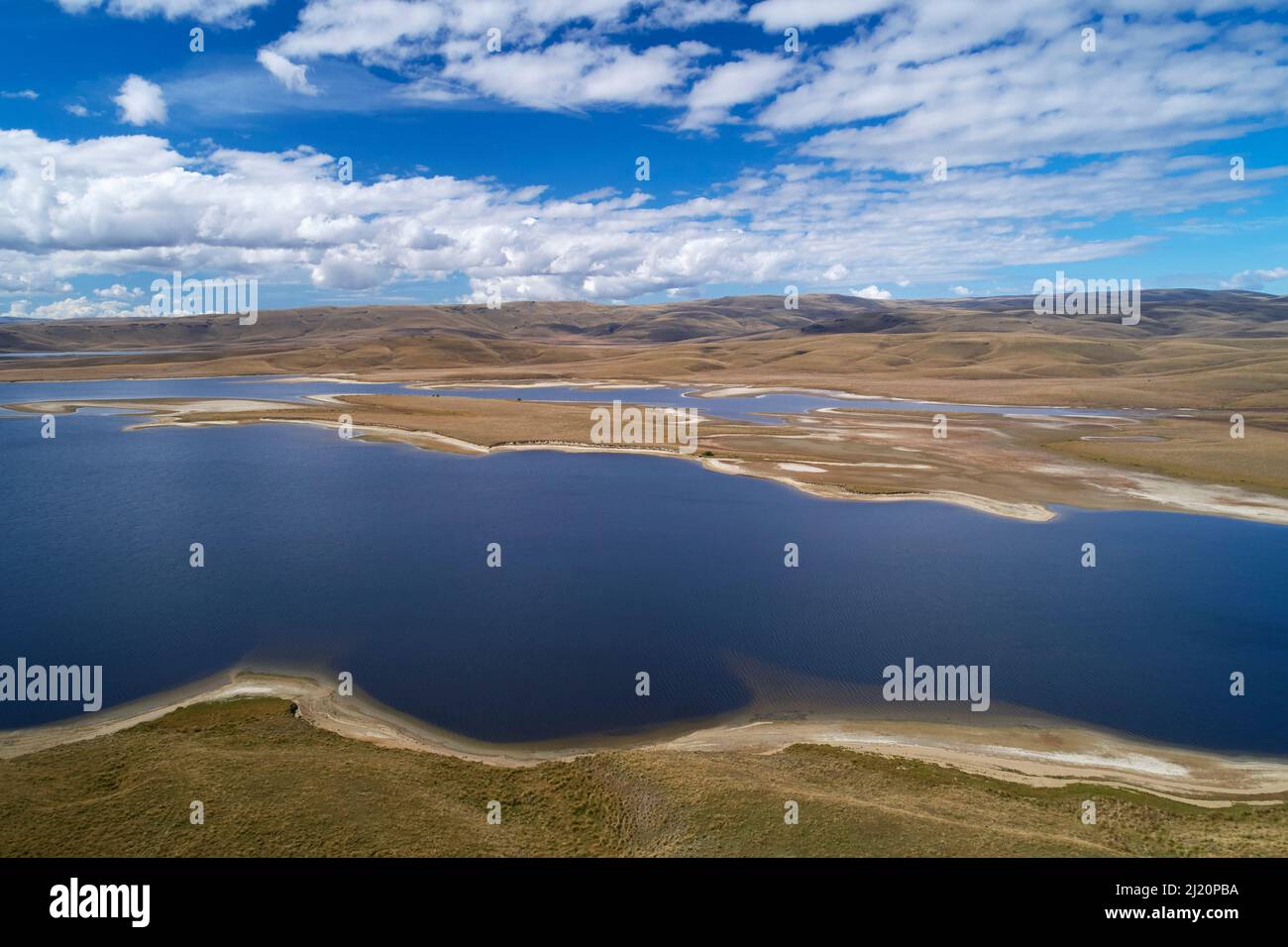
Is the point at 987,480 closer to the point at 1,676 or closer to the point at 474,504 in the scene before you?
the point at 474,504

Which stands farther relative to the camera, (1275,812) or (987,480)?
(987,480)

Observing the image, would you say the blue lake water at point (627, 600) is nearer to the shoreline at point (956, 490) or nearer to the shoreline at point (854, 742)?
the shoreline at point (854, 742)

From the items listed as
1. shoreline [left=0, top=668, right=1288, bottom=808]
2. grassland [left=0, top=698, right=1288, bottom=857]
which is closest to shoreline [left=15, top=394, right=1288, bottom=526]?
shoreline [left=0, top=668, right=1288, bottom=808]

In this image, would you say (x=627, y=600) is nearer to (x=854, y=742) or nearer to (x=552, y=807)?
(x=854, y=742)

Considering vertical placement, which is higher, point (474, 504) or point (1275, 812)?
point (474, 504)

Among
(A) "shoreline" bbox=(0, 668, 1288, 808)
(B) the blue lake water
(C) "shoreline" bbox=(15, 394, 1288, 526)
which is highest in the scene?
(C) "shoreline" bbox=(15, 394, 1288, 526)

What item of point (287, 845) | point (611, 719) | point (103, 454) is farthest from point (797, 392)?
point (287, 845)

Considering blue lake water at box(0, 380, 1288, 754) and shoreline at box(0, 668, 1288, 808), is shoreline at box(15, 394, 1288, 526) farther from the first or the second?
shoreline at box(0, 668, 1288, 808)

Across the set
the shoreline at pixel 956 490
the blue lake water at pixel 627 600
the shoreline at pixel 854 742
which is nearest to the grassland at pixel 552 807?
the shoreline at pixel 854 742
